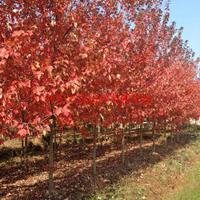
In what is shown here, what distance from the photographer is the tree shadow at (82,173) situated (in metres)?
12.5

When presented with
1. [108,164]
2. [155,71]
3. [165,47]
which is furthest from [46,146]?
[165,47]

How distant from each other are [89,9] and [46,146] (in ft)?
41.4

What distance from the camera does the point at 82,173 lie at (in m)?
15.6

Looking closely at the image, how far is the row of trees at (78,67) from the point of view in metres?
6.80

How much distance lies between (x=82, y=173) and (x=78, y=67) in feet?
26.7

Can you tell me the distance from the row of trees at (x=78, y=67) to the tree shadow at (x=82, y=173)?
6.53ft

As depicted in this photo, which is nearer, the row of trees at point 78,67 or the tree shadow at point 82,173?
the row of trees at point 78,67

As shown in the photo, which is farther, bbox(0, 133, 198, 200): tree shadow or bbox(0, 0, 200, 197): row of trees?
bbox(0, 133, 198, 200): tree shadow

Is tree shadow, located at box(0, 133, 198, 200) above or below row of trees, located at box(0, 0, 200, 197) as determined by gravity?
below

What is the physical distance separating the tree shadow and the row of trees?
199 cm

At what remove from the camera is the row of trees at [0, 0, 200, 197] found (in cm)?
680

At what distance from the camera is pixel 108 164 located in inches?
702

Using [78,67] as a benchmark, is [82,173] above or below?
below

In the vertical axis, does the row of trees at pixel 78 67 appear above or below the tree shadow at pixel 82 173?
above
